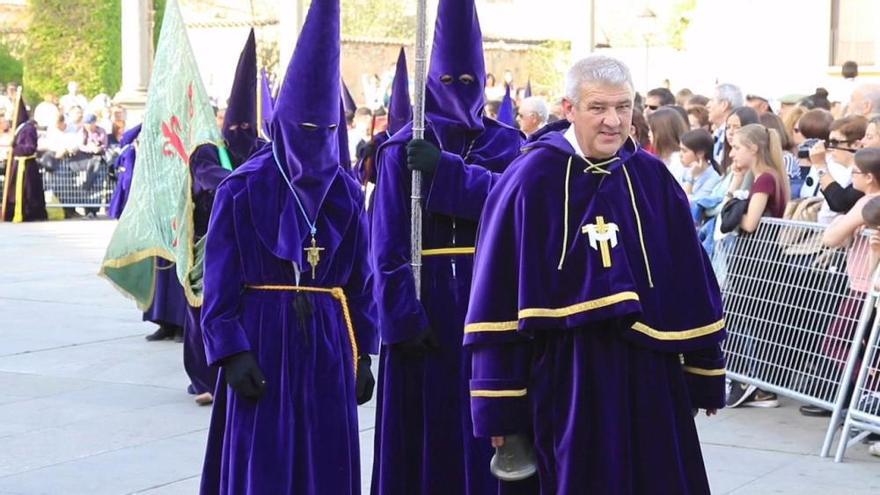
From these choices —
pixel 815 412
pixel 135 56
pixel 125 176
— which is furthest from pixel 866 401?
pixel 135 56

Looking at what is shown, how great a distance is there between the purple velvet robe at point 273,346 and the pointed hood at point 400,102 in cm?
189

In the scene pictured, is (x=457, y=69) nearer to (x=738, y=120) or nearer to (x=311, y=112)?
(x=311, y=112)

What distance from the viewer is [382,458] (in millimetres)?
5715

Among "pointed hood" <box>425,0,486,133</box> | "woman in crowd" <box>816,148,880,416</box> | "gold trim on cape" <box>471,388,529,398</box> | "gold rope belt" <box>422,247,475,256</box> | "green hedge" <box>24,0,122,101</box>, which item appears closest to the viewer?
"gold trim on cape" <box>471,388,529,398</box>

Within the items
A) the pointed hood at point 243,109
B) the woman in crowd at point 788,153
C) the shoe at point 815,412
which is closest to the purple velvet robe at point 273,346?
the pointed hood at point 243,109

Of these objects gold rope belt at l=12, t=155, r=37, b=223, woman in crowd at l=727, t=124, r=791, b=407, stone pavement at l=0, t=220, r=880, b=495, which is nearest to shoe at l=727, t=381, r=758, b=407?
woman in crowd at l=727, t=124, r=791, b=407

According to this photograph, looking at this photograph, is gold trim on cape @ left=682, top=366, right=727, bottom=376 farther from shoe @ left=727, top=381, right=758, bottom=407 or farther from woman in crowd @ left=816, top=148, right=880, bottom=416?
shoe @ left=727, top=381, right=758, bottom=407

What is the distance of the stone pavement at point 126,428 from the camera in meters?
7.05

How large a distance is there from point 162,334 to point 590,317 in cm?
777

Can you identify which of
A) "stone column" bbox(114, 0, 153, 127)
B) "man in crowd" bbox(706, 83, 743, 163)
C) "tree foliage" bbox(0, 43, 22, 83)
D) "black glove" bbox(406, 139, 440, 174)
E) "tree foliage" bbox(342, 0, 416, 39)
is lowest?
"black glove" bbox(406, 139, 440, 174)

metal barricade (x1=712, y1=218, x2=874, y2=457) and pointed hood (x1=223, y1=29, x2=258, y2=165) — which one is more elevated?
pointed hood (x1=223, y1=29, x2=258, y2=165)

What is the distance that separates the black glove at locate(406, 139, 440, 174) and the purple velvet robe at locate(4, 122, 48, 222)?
17296mm

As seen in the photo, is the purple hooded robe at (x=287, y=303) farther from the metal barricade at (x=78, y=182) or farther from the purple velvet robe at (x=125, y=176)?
the metal barricade at (x=78, y=182)

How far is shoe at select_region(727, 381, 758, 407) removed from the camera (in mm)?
8852
